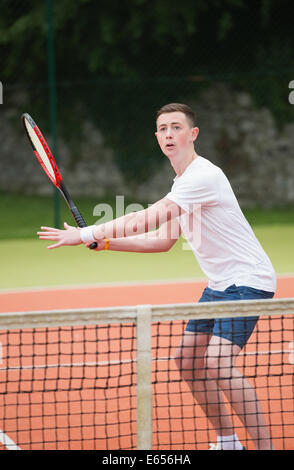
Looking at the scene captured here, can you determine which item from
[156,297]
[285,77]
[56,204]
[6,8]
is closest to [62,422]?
[156,297]

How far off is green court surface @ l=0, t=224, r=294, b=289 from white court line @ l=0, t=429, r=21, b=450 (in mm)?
4314

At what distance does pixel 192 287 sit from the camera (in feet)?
26.1

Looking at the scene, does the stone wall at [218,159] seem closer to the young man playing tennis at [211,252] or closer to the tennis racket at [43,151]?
the tennis racket at [43,151]

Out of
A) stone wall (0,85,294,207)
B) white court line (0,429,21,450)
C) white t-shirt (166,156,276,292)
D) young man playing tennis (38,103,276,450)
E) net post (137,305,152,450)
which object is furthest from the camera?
stone wall (0,85,294,207)

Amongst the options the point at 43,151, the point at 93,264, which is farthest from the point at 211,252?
the point at 93,264

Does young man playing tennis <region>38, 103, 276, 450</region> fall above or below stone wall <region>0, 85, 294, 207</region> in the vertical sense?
below

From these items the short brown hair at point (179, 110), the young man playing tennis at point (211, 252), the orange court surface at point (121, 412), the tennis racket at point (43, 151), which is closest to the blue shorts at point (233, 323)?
the young man playing tennis at point (211, 252)

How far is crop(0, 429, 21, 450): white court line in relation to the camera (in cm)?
375

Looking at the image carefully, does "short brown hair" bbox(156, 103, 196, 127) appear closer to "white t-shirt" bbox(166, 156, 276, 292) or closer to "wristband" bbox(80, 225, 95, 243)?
"white t-shirt" bbox(166, 156, 276, 292)

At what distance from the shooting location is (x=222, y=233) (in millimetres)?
3463

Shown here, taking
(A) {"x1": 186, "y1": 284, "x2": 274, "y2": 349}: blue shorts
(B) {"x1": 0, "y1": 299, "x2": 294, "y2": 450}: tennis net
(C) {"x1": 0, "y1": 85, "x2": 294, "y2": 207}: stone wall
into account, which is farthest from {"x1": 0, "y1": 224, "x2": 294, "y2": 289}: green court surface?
(A) {"x1": 186, "y1": 284, "x2": 274, "y2": 349}: blue shorts
